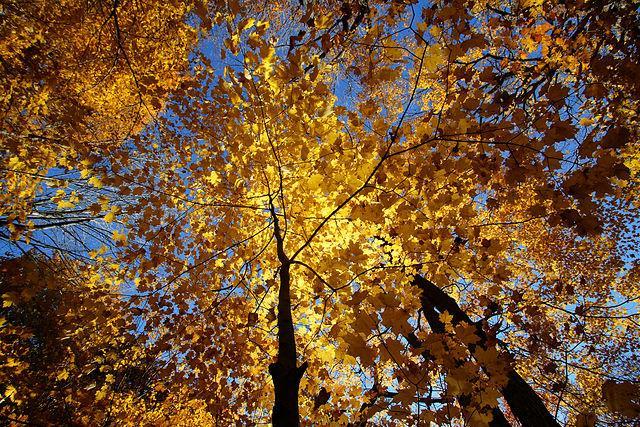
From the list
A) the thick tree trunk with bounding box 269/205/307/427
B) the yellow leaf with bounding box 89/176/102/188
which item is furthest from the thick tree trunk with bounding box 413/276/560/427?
the yellow leaf with bounding box 89/176/102/188

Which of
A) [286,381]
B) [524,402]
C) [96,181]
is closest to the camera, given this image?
[286,381]

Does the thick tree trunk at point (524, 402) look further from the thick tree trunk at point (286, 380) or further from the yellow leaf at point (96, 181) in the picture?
the yellow leaf at point (96, 181)

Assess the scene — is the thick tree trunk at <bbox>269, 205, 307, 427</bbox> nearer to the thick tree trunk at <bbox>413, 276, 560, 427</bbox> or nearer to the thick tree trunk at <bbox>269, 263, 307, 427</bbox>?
the thick tree trunk at <bbox>269, 263, 307, 427</bbox>

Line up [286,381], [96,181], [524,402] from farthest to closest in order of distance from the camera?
[96,181]
[524,402]
[286,381]

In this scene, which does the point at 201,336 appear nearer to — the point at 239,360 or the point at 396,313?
the point at 239,360

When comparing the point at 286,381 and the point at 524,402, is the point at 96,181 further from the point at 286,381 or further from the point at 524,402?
the point at 524,402

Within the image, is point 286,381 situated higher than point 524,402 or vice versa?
point 286,381

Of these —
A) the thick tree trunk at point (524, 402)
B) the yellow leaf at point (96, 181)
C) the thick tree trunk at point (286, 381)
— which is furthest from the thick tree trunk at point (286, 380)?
the yellow leaf at point (96, 181)

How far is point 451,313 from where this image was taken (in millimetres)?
5066

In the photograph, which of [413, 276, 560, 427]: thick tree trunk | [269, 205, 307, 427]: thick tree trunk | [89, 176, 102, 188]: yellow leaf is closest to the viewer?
[269, 205, 307, 427]: thick tree trunk

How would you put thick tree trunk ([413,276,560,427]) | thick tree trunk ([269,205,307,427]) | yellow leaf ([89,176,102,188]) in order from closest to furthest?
thick tree trunk ([269,205,307,427])
thick tree trunk ([413,276,560,427])
yellow leaf ([89,176,102,188])

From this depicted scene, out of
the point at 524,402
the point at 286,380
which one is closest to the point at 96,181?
the point at 286,380

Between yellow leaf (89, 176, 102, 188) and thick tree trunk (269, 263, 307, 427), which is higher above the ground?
yellow leaf (89, 176, 102, 188)

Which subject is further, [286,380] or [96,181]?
[96,181]
